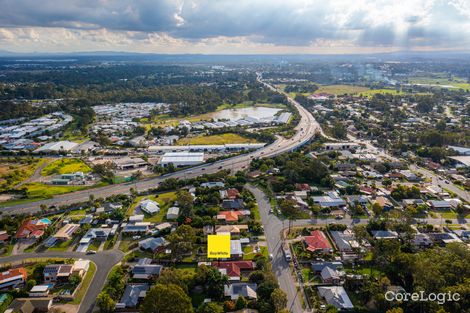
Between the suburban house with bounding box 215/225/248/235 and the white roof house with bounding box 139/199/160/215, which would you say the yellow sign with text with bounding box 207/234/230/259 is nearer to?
the suburban house with bounding box 215/225/248/235

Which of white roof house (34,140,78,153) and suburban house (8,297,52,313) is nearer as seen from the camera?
suburban house (8,297,52,313)

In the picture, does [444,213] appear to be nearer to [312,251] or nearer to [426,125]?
[312,251]

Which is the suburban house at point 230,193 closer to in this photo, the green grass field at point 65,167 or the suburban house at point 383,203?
the suburban house at point 383,203

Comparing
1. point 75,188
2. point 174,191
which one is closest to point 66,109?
point 75,188

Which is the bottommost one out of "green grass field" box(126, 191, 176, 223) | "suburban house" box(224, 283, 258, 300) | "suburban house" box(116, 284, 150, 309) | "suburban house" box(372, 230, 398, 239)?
"green grass field" box(126, 191, 176, 223)

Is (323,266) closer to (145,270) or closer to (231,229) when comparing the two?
(231,229)

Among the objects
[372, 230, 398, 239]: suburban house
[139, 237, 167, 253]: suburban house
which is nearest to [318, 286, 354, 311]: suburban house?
[372, 230, 398, 239]: suburban house

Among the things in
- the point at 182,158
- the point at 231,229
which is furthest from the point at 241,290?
the point at 182,158

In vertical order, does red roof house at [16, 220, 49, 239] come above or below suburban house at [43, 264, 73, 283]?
below
